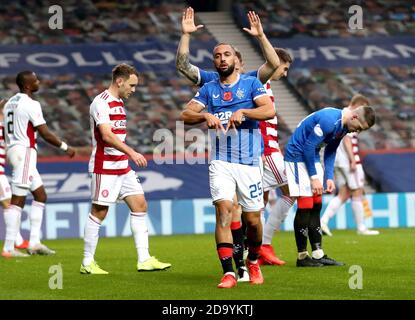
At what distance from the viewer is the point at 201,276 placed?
10.6 m

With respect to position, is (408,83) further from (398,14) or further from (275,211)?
(275,211)

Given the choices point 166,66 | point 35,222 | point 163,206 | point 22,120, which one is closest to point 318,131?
point 22,120

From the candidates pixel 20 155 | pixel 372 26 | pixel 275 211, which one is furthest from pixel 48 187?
pixel 372 26

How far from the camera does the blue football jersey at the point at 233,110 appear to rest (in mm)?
9656

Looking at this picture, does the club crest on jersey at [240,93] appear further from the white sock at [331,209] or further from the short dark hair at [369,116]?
the white sock at [331,209]

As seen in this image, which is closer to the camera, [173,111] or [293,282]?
[293,282]

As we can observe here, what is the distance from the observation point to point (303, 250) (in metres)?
11.6

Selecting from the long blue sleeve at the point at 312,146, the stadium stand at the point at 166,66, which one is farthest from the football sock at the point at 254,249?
the stadium stand at the point at 166,66

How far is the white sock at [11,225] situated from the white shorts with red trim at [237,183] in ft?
15.3

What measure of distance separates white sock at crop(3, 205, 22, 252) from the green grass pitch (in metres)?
0.44

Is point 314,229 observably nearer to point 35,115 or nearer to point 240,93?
point 240,93

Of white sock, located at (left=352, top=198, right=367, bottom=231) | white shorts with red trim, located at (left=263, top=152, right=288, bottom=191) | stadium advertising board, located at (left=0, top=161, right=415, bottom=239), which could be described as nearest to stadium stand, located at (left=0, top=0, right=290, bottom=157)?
stadium advertising board, located at (left=0, top=161, right=415, bottom=239)

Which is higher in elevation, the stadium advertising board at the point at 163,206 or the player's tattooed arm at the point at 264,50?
the player's tattooed arm at the point at 264,50
